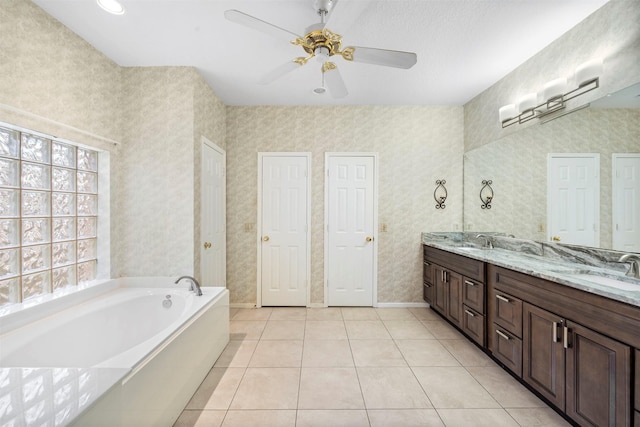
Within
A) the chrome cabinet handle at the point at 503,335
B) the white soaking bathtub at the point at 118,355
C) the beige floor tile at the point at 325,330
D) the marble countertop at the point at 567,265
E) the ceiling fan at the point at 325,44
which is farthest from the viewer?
the beige floor tile at the point at 325,330

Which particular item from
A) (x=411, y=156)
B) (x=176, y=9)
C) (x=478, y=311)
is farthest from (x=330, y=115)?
(x=478, y=311)

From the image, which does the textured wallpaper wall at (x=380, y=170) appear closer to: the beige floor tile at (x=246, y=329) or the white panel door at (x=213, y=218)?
the white panel door at (x=213, y=218)

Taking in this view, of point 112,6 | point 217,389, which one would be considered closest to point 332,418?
point 217,389

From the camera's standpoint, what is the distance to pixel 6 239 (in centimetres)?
172

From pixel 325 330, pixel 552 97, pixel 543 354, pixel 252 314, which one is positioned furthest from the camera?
pixel 252 314

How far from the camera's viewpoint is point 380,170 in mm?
3490

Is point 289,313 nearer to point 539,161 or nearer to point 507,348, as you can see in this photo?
point 507,348

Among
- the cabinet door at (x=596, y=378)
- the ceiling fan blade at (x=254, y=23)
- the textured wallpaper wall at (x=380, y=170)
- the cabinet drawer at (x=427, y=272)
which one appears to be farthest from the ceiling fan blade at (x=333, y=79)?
the cabinet drawer at (x=427, y=272)

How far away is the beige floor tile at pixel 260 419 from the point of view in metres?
1.56

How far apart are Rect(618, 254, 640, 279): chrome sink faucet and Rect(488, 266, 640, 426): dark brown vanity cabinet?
0.43m

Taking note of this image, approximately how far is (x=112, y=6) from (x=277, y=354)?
2.86 metres

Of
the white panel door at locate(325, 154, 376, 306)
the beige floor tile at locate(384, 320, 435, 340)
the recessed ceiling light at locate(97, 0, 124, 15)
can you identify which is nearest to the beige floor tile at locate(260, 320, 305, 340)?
the white panel door at locate(325, 154, 376, 306)

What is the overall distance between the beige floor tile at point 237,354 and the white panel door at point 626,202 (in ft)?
9.22

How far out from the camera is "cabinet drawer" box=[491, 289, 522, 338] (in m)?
1.91
